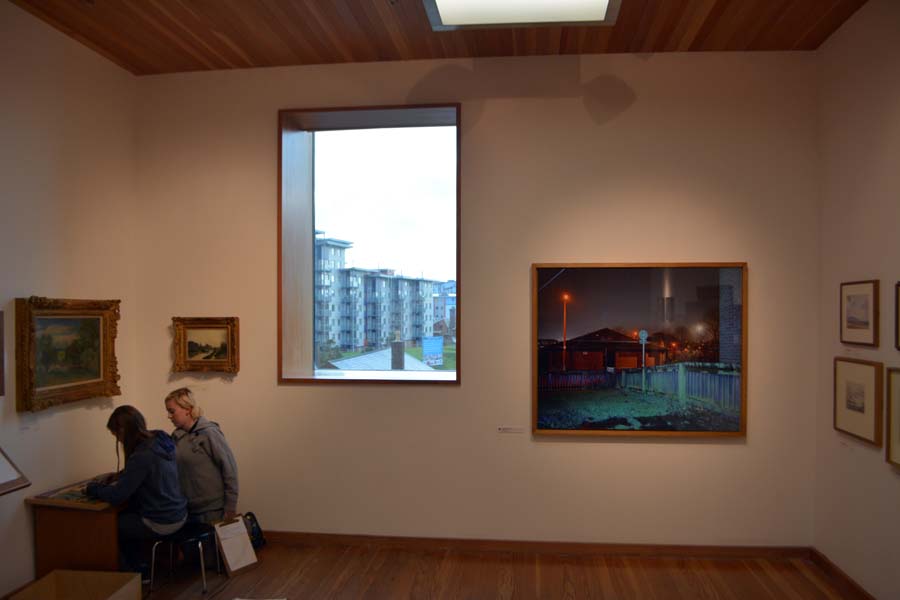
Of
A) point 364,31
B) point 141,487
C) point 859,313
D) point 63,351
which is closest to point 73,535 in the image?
point 141,487

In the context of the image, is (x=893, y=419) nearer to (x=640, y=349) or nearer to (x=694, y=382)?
(x=694, y=382)

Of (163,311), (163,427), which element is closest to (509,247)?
(163,311)

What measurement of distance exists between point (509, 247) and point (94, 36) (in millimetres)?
3182

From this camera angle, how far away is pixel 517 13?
2.87 meters

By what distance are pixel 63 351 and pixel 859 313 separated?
506cm

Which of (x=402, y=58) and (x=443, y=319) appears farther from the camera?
(x=443, y=319)

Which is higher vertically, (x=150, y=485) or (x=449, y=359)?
(x=449, y=359)

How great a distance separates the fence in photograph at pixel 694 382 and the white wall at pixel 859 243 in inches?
23.3

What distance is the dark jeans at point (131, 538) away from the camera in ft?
11.2

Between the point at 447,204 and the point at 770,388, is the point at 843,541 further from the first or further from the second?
the point at 447,204

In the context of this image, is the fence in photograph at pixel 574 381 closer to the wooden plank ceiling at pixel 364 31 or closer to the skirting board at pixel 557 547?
the skirting board at pixel 557 547

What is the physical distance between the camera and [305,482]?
424 cm

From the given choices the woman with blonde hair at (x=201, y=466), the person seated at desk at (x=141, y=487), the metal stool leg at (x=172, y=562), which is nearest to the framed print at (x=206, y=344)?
the woman with blonde hair at (x=201, y=466)

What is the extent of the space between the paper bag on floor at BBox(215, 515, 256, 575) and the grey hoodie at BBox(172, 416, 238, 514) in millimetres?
108
